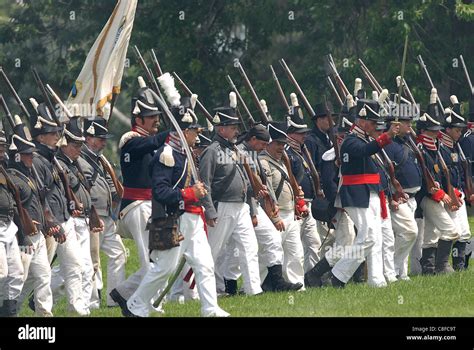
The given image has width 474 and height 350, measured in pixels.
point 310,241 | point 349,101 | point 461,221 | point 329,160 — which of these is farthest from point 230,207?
point 461,221

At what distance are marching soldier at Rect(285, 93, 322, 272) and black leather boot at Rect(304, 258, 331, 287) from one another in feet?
2.01

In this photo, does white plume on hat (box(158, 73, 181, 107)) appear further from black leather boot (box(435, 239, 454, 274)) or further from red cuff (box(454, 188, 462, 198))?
red cuff (box(454, 188, 462, 198))

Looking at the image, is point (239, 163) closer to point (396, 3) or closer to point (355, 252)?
point (355, 252)

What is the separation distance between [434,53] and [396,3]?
117 cm

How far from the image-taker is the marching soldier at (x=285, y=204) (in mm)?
16188

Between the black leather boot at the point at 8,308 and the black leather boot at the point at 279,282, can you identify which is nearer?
the black leather boot at the point at 8,308

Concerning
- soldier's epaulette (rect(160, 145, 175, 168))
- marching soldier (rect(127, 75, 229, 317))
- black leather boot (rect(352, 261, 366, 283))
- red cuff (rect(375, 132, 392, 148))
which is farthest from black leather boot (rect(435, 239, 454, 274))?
soldier's epaulette (rect(160, 145, 175, 168))

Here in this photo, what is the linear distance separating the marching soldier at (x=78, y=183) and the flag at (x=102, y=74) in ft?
6.63

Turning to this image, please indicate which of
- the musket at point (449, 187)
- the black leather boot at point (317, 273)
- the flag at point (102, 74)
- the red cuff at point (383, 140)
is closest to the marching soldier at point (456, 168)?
the musket at point (449, 187)

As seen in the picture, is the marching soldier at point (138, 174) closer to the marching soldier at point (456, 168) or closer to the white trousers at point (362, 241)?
the white trousers at point (362, 241)

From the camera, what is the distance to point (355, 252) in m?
15.6

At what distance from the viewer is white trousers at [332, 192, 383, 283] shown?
1559cm

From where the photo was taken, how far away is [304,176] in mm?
17125
